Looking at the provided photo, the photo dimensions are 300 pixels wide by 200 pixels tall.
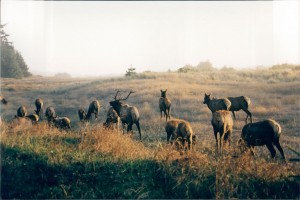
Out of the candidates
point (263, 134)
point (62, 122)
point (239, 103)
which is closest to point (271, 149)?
point (263, 134)

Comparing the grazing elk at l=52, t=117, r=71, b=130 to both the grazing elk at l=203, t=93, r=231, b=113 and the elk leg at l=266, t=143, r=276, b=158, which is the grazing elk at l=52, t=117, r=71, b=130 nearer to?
the grazing elk at l=203, t=93, r=231, b=113

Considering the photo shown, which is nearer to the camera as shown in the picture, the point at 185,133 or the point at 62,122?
the point at 185,133

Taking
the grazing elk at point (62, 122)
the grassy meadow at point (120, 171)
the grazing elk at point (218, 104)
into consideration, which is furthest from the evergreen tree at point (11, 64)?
the grassy meadow at point (120, 171)

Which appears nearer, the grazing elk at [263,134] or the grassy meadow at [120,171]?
the grassy meadow at [120,171]

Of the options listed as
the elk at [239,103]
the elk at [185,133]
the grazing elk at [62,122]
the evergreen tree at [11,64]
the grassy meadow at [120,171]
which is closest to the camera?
the grassy meadow at [120,171]

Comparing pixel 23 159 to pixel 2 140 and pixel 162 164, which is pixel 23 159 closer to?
pixel 2 140

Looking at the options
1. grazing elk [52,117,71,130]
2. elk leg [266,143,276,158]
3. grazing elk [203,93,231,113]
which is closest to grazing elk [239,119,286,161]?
elk leg [266,143,276,158]

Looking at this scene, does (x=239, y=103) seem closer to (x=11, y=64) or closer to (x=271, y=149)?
(x=271, y=149)

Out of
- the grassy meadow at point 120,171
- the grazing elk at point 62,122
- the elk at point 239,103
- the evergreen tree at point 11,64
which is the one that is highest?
→ the evergreen tree at point 11,64

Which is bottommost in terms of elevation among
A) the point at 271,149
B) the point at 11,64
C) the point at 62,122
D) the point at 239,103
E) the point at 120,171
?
the point at 120,171

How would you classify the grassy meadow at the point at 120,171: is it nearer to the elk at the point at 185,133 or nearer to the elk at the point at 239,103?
the elk at the point at 185,133

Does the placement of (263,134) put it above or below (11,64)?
below

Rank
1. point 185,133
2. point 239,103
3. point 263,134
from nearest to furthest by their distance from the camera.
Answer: point 263,134, point 185,133, point 239,103

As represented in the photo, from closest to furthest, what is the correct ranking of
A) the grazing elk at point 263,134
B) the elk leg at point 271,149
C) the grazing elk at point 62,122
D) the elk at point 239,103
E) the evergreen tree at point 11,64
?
the grazing elk at point 263,134 → the elk leg at point 271,149 → the grazing elk at point 62,122 → the elk at point 239,103 → the evergreen tree at point 11,64
